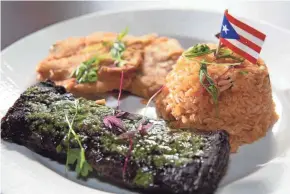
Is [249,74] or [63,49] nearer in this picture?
[249,74]

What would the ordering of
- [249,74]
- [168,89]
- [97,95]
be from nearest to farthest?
1. [249,74]
2. [168,89]
3. [97,95]

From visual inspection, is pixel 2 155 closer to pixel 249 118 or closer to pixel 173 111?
pixel 173 111

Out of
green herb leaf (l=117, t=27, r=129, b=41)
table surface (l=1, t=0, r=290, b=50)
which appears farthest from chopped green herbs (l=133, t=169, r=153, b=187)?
table surface (l=1, t=0, r=290, b=50)

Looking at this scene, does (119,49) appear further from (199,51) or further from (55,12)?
(55,12)

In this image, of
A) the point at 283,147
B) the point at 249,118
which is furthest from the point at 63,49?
the point at 283,147

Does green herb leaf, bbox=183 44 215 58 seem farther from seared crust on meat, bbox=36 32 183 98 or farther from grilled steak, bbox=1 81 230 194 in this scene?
grilled steak, bbox=1 81 230 194

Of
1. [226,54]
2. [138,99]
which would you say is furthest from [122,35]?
[226,54]
